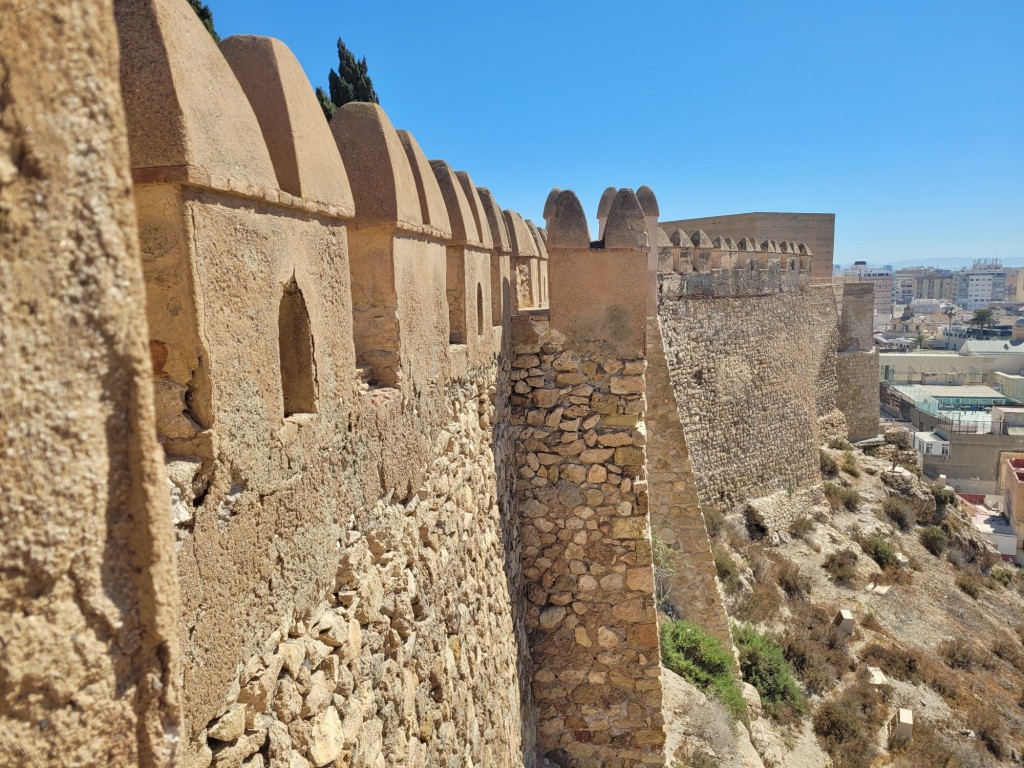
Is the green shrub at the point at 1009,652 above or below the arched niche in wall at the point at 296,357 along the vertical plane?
below

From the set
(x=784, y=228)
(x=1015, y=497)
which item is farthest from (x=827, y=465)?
(x=784, y=228)

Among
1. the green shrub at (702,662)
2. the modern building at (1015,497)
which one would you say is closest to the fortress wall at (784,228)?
the modern building at (1015,497)

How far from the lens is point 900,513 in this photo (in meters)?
17.3

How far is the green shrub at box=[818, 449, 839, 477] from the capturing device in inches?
738

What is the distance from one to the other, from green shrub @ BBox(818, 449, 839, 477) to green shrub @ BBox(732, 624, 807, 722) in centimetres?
1017

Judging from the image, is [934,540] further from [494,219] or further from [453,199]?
[453,199]

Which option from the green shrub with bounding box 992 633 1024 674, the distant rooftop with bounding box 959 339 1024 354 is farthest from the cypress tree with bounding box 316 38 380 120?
the distant rooftop with bounding box 959 339 1024 354

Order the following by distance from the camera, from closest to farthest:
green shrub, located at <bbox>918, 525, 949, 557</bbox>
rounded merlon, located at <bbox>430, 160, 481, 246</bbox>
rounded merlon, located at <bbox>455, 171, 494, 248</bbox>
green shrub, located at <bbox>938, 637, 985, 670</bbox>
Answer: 1. rounded merlon, located at <bbox>430, 160, 481, 246</bbox>
2. rounded merlon, located at <bbox>455, 171, 494, 248</bbox>
3. green shrub, located at <bbox>938, 637, 985, 670</bbox>
4. green shrub, located at <bbox>918, 525, 949, 557</bbox>

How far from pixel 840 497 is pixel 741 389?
5196mm

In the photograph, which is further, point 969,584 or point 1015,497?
point 1015,497

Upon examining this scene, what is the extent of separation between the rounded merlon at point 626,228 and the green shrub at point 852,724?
7115 mm

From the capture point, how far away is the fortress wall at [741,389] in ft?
43.9

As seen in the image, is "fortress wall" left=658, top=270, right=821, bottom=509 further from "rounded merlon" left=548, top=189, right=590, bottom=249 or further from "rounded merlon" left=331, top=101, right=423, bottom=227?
"rounded merlon" left=331, top=101, right=423, bottom=227

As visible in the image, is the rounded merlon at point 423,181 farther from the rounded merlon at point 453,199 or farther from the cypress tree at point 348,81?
the cypress tree at point 348,81
